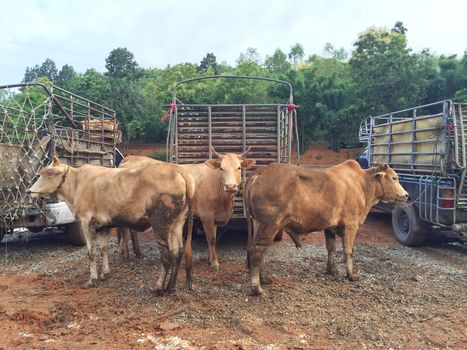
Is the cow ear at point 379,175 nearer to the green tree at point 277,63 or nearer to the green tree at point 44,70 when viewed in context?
the green tree at point 277,63

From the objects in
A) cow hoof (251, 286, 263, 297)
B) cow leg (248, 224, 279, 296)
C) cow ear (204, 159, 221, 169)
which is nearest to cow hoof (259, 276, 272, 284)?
cow leg (248, 224, 279, 296)

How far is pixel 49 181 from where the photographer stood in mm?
6414

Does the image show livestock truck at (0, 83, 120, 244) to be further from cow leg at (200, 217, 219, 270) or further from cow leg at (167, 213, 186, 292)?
cow leg at (167, 213, 186, 292)

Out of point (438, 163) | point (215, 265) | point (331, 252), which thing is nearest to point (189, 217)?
point (215, 265)

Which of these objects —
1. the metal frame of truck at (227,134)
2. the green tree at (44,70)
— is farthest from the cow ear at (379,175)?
the green tree at (44,70)

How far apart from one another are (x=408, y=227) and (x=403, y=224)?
0.95ft

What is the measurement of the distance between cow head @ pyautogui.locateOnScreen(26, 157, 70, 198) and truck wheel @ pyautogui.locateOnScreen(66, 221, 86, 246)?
196cm

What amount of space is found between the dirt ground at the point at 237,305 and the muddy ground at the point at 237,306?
1 cm

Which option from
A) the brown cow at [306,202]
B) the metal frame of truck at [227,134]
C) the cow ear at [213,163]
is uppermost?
the metal frame of truck at [227,134]

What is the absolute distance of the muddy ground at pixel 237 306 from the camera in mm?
4156

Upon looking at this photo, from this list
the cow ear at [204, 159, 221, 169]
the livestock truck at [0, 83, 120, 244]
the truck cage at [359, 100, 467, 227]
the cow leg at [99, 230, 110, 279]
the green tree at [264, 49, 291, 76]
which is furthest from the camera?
the green tree at [264, 49, 291, 76]

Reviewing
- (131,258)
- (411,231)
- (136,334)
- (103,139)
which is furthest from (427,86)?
(136,334)

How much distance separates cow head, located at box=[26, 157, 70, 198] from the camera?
6.38 meters

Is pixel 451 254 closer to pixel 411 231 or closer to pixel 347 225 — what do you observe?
pixel 411 231
